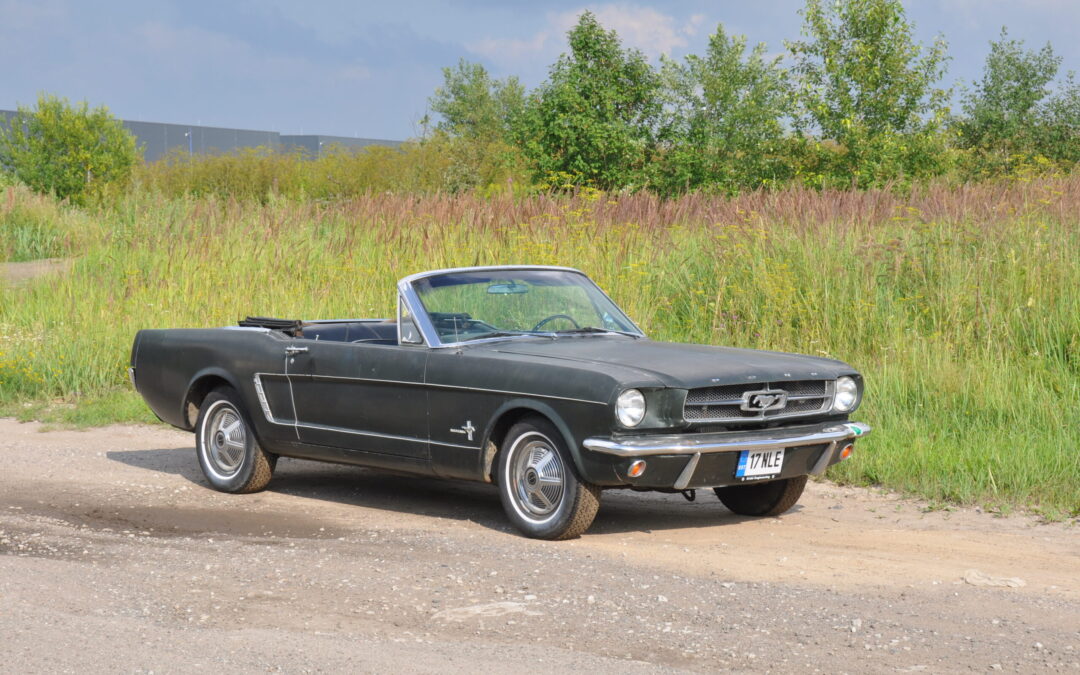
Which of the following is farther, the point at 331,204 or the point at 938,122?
the point at 938,122

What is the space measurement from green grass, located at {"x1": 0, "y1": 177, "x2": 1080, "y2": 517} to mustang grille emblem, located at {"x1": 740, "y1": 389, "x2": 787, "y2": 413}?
1906mm

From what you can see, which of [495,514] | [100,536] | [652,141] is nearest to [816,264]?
[495,514]

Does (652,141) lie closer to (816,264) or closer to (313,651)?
(816,264)

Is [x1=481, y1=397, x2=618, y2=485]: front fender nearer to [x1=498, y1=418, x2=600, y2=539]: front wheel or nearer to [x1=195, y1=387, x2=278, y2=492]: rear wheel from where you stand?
[x1=498, y1=418, x2=600, y2=539]: front wheel

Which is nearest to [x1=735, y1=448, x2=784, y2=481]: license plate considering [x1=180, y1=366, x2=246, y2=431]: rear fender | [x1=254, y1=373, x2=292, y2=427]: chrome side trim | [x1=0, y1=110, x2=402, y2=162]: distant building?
[x1=254, y1=373, x2=292, y2=427]: chrome side trim

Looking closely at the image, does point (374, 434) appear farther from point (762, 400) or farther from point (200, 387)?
point (762, 400)

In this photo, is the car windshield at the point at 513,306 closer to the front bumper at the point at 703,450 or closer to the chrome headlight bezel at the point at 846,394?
the chrome headlight bezel at the point at 846,394

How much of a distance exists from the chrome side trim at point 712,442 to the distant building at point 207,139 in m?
59.3

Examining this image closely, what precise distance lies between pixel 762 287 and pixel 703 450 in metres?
5.80

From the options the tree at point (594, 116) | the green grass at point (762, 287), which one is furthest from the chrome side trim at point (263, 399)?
the tree at point (594, 116)

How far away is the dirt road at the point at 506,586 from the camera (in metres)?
4.71

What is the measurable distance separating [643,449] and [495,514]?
1.68m

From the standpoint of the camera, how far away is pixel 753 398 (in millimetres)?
6773

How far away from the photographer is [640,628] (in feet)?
16.6
